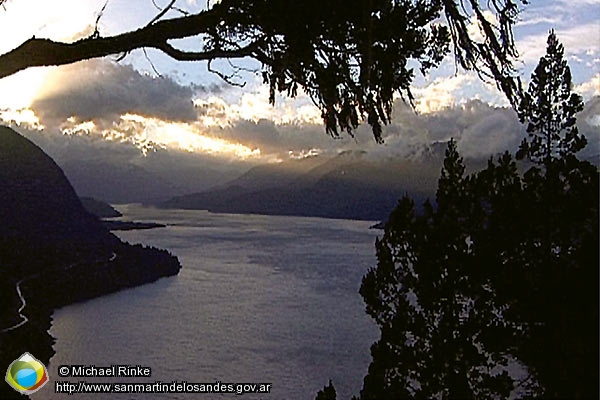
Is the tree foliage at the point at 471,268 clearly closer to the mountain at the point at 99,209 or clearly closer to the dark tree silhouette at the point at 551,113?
the dark tree silhouette at the point at 551,113

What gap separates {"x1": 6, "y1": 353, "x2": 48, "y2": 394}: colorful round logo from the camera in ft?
Result: 17.3

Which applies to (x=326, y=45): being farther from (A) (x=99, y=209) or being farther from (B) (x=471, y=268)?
(A) (x=99, y=209)

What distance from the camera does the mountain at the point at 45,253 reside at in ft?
149

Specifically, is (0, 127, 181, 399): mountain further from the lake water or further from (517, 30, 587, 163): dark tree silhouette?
(517, 30, 587, 163): dark tree silhouette

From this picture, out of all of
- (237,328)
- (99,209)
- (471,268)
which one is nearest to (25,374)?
(471,268)

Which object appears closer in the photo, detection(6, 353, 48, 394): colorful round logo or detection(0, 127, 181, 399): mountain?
detection(6, 353, 48, 394): colorful round logo

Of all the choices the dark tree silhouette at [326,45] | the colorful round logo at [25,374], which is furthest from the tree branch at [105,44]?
the colorful round logo at [25,374]

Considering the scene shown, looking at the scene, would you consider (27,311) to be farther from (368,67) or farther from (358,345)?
(368,67)

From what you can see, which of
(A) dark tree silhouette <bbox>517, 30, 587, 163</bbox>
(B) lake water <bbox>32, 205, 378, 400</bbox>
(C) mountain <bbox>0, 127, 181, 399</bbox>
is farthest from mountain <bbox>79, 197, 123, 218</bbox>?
(A) dark tree silhouette <bbox>517, 30, 587, 163</bbox>

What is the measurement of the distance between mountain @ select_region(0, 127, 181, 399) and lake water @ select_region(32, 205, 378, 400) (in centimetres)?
247

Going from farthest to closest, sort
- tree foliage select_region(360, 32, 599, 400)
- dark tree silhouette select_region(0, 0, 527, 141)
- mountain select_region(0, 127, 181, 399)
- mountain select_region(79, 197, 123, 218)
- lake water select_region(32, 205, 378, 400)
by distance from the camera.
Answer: mountain select_region(79, 197, 123, 218) → mountain select_region(0, 127, 181, 399) → lake water select_region(32, 205, 378, 400) → tree foliage select_region(360, 32, 599, 400) → dark tree silhouette select_region(0, 0, 527, 141)

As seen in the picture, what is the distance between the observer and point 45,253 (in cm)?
7181

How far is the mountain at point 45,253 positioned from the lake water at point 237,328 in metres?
2.47

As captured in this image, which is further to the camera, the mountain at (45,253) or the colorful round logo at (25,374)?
the mountain at (45,253)
